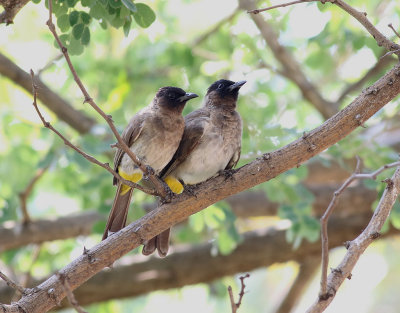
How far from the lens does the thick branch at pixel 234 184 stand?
288 cm

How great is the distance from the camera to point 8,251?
5879mm

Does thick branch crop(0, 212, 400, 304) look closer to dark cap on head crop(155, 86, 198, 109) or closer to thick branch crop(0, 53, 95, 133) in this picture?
thick branch crop(0, 53, 95, 133)

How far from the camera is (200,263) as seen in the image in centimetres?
577

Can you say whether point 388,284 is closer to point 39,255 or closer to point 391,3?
point 391,3

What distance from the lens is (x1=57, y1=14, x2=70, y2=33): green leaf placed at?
131 inches

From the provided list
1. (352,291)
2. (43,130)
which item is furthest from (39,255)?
(352,291)

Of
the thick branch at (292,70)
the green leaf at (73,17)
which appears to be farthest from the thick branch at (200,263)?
the green leaf at (73,17)

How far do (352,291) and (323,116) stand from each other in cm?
308

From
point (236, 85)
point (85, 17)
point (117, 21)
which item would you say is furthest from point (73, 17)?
point (236, 85)

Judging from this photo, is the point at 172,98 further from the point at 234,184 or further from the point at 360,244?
the point at 360,244

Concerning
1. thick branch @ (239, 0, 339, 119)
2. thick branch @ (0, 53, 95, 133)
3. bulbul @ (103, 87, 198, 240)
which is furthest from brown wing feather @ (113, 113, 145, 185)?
thick branch @ (239, 0, 339, 119)

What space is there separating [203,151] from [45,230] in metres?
2.39

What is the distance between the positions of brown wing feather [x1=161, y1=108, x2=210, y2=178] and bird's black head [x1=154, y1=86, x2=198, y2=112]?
6.8 inches

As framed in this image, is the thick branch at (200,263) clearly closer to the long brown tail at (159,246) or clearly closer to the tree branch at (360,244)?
the long brown tail at (159,246)
